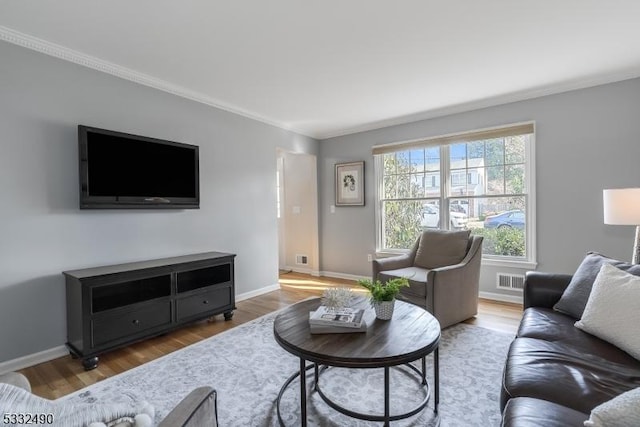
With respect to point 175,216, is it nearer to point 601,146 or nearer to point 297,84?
point 297,84

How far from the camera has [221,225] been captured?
365 centimetres

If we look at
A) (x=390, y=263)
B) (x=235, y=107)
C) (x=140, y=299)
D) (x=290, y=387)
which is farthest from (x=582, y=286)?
(x=235, y=107)

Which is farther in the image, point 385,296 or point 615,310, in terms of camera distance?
point 385,296

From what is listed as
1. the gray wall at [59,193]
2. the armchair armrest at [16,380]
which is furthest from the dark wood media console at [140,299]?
the armchair armrest at [16,380]

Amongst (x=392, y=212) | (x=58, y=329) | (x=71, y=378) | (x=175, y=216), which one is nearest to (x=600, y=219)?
(x=392, y=212)

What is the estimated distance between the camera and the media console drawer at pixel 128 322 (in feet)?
7.53

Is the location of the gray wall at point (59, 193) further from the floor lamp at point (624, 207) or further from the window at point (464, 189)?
the floor lamp at point (624, 207)

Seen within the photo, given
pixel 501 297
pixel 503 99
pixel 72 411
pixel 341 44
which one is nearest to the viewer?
pixel 72 411

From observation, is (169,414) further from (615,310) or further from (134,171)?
(134,171)

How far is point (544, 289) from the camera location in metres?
2.11

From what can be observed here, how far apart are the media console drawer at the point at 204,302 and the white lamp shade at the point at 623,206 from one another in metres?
3.34

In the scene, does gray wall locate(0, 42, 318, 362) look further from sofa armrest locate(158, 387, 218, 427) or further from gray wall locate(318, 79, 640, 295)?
gray wall locate(318, 79, 640, 295)

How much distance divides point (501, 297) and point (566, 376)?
107 inches

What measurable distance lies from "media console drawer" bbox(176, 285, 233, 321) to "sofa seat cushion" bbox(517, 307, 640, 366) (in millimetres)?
2537
